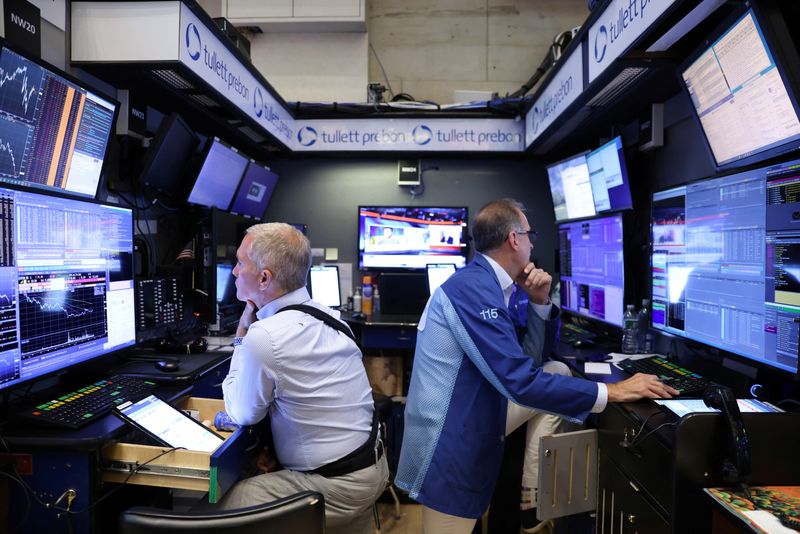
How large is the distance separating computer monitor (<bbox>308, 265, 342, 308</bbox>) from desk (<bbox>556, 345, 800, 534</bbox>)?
2.42m

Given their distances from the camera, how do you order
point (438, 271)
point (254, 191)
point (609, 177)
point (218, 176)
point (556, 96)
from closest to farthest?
point (609, 177), point (556, 96), point (218, 176), point (254, 191), point (438, 271)

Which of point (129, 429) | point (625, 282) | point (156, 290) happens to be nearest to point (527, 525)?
point (625, 282)

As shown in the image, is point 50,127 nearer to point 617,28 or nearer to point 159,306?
point 159,306

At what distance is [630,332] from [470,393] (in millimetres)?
1184

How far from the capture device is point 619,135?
2350 millimetres

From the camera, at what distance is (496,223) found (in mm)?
1689

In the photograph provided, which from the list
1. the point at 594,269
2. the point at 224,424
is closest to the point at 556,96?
the point at 594,269

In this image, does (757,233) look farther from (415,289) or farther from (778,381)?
(415,289)

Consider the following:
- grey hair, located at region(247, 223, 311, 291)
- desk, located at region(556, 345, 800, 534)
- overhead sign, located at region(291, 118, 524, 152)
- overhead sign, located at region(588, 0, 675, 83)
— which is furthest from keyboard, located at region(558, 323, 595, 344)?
grey hair, located at region(247, 223, 311, 291)

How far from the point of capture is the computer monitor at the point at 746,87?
1254 millimetres

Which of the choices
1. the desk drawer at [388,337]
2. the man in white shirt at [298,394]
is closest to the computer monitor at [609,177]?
the desk drawer at [388,337]

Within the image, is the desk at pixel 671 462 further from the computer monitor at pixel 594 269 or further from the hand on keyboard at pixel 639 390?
the computer monitor at pixel 594 269

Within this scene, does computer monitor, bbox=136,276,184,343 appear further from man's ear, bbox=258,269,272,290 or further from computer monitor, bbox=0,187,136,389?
man's ear, bbox=258,269,272,290

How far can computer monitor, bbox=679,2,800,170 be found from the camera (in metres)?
1.25
